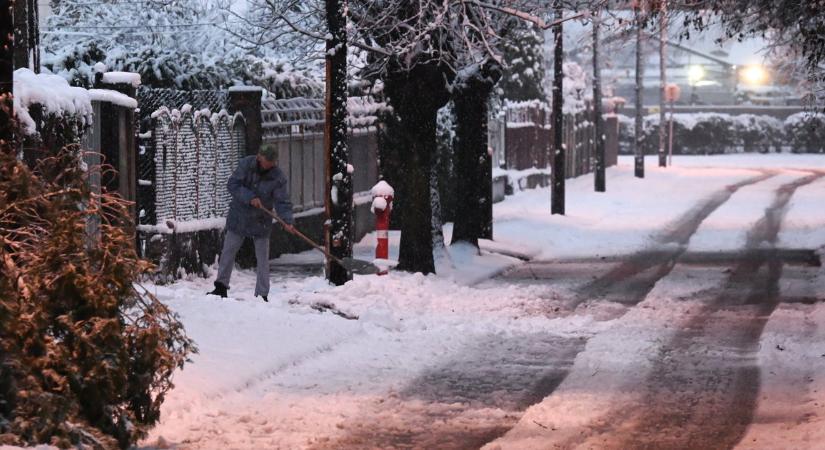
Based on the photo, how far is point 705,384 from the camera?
416 inches

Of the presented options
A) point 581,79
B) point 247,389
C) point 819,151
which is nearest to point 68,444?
point 247,389

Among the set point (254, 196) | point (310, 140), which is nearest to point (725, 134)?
point (310, 140)

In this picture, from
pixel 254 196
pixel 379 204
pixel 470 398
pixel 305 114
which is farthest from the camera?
pixel 305 114

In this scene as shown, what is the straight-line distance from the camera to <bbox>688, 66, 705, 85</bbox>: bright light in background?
290ft

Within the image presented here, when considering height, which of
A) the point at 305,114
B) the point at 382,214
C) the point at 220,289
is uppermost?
the point at 305,114

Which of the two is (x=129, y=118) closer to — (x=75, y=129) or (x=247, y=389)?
(x=75, y=129)

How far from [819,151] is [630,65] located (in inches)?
1082

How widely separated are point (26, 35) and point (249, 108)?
5245 mm

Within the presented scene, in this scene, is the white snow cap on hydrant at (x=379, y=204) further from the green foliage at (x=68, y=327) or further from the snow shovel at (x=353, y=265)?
the green foliage at (x=68, y=327)

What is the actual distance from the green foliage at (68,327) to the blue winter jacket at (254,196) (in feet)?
21.3

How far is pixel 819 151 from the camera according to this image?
60938mm

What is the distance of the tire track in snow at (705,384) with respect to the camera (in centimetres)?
871

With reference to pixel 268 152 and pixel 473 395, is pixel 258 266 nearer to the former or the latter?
pixel 268 152

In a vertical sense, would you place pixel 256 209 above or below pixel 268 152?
below
